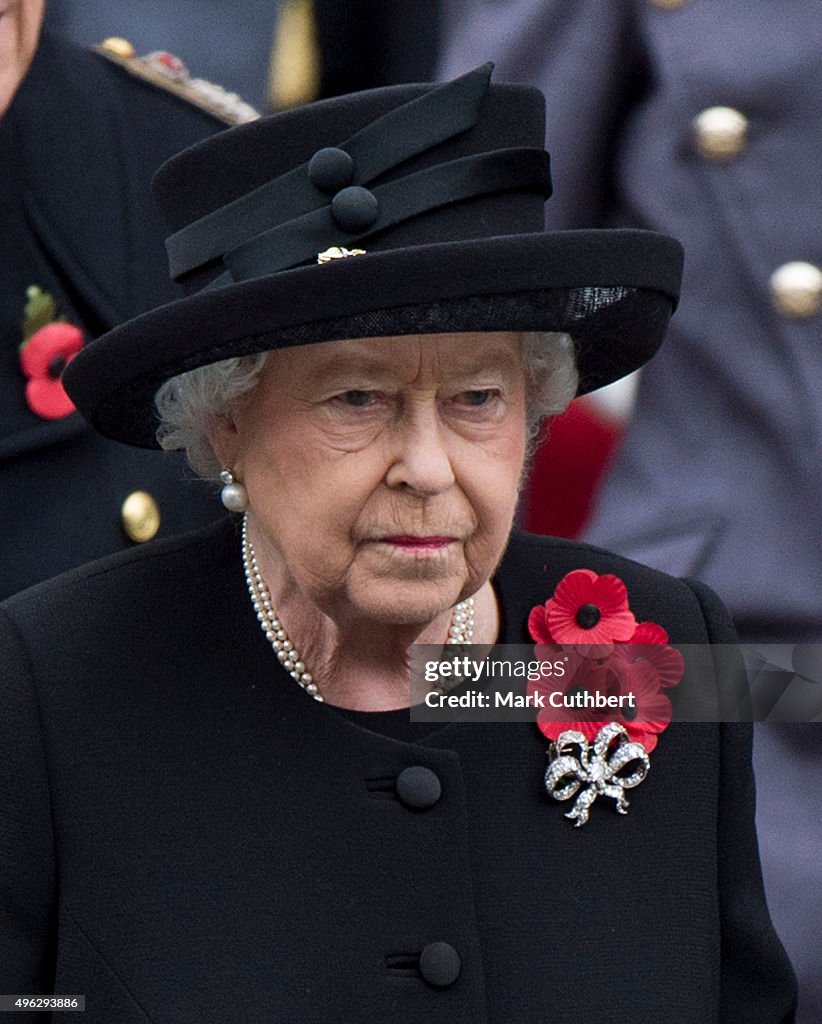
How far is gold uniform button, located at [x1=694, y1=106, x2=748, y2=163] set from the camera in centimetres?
304

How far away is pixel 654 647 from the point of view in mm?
2789

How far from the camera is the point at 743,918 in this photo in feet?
8.96

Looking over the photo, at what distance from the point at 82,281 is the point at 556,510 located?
863 mm

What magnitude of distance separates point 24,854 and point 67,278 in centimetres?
98

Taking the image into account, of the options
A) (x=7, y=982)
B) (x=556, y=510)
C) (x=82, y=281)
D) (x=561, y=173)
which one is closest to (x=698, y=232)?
(x=561, y=173)

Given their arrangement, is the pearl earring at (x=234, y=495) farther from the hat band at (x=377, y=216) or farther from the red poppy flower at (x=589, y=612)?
the red poppy flower at (x=589, y=612)

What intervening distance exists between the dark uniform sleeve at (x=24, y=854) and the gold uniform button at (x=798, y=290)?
1145mm

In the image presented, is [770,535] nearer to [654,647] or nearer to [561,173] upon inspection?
[654,647]

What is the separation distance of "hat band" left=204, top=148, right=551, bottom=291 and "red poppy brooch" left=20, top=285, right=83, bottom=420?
675mm

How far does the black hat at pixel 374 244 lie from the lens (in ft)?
7.62

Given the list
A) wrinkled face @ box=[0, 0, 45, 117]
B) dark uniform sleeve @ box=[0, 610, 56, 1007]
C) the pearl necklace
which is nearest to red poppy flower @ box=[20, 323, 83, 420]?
wrinkled face @ box=[0, 0, 45, 117]

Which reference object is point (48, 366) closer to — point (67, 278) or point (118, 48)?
point (67, 278)

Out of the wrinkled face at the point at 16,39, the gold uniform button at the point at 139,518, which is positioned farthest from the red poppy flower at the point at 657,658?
the wrinkled face at the point at 16,39

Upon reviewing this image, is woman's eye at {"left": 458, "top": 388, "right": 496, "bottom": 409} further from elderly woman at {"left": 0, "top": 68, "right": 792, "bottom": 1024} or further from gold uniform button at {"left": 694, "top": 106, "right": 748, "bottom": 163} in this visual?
gold uniform button at {"left": 694, "top": 106, "right": 748, "bottom": 163}
